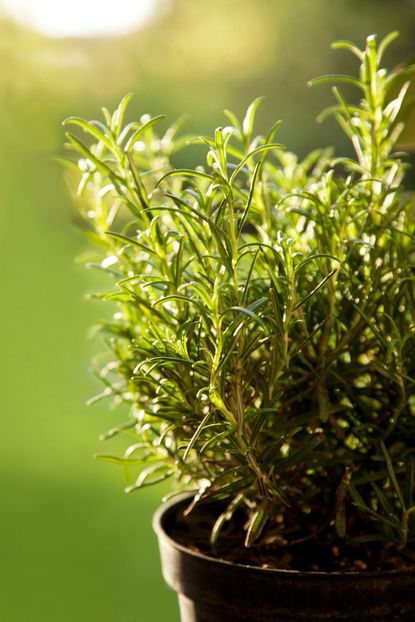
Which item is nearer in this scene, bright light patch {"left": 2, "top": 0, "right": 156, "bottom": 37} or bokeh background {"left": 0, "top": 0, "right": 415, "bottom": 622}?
bokeh background {"left": 0, "top": 0, "right": 415, "bottom": 622}

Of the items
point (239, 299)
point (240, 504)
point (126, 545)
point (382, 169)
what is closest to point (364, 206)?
point (382, 169)

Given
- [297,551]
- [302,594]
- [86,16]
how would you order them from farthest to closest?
[86,16]
[297,551]
[302,594]

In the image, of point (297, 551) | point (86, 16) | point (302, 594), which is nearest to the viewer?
point (302, 594)

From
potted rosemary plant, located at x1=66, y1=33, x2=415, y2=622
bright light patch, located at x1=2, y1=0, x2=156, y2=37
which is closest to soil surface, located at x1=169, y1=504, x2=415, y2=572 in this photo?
potted rosemary plant, located at x1=66, y1=33, x2=415, y2=622

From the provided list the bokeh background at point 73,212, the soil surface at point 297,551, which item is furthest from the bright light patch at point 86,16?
the soil surface at point 297,551

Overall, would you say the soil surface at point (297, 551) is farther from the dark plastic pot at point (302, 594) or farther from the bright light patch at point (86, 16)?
the bright light patch at point (86, 16)

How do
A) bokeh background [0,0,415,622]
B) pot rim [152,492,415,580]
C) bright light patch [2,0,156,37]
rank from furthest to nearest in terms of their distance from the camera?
bright light patch [2,0,156,37], bokeh background [0,0,415,622], pot rim [152,492,415,580]

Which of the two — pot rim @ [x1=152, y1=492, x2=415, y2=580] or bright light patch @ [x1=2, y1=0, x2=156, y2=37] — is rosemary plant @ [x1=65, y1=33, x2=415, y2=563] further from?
bright light patch @ [x1=2, y1=0, x2=156, y2=37]

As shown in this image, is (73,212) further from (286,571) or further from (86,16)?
(286,571)

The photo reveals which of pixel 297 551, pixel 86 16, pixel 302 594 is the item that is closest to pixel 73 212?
pixel 86 16
